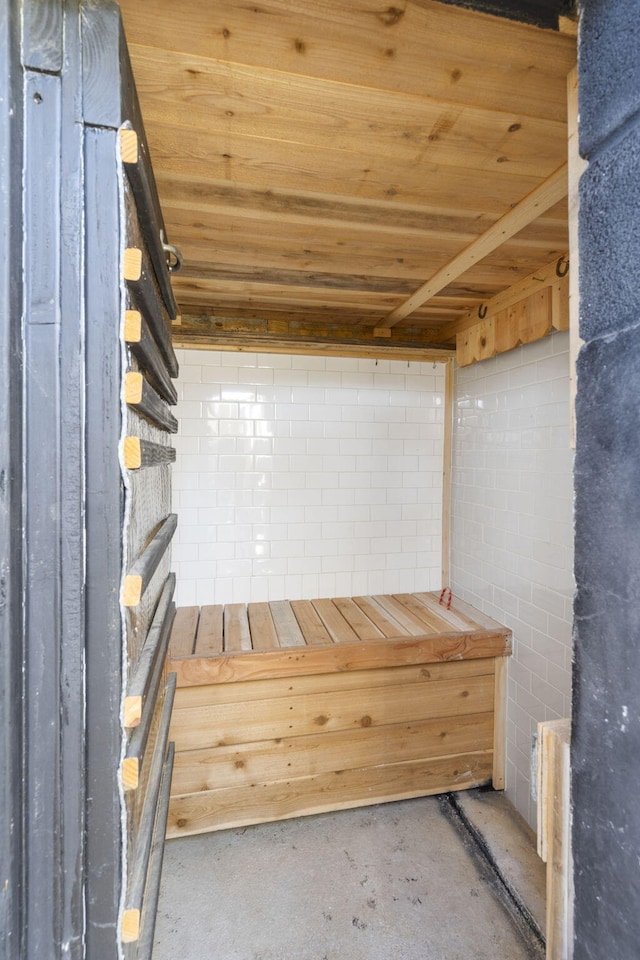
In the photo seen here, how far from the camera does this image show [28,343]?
2.18 feet

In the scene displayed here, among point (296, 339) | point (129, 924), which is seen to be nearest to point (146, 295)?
point (129, 924)

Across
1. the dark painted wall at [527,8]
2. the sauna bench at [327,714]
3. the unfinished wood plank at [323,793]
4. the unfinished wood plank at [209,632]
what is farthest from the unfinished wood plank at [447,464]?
the dark painted wall at [527,8]

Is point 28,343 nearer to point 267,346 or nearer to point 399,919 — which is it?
point 267,346

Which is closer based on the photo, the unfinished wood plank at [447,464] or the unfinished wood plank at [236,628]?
the unfinished wood plank at [236,628]

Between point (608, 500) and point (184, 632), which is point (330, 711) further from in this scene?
point (608, 500)

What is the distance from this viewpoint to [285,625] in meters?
2.35

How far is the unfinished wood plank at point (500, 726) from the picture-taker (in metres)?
2.32

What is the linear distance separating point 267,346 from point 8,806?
2.31 metres

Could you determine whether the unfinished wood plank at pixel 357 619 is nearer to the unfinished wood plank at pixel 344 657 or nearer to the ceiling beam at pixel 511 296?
the unfinished wood plank at pixel 344 657

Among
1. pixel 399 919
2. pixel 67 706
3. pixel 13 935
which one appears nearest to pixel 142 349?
pixel 67 706

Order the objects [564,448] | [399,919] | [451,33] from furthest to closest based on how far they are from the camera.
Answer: [564,448]
[399,919]
[451,33]

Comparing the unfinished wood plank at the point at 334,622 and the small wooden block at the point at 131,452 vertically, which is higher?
the small wooden block at the point at 131,452

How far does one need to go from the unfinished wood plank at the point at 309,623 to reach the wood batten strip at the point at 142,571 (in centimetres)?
110

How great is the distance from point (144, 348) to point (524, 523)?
6.43ft
